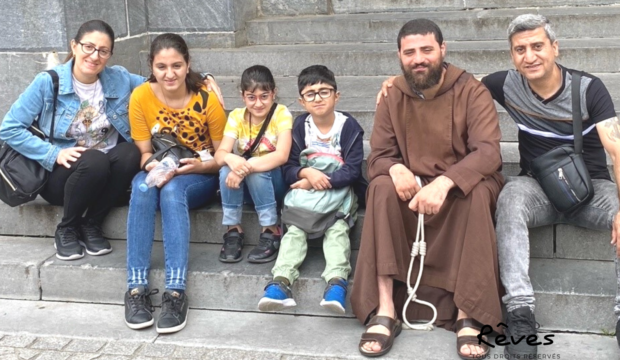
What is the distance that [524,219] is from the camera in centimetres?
395

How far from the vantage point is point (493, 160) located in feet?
13.1

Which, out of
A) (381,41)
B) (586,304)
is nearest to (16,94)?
(381,41)

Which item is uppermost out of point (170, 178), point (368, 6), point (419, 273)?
point (368, 6)

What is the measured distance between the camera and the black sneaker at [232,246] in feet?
15.0

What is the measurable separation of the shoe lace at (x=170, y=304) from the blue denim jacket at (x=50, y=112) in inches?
41.9

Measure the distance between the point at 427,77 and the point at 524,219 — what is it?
835 mm

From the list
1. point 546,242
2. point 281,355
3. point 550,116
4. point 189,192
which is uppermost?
point 550,116

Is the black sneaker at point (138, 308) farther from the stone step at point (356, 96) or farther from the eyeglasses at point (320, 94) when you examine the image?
the stone step at point (356, 96)

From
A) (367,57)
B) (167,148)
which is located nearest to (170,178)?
(167,148)

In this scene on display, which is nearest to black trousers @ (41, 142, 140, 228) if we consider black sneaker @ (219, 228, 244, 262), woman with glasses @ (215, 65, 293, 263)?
woman with glasses @ (215, 65, 293, 263)

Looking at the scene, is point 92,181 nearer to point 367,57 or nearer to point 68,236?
point 68,236

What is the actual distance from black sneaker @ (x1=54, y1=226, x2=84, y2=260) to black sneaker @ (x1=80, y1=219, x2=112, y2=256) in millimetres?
64

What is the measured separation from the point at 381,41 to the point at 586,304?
134 inches

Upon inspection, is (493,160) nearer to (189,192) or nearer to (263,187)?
(263,187)
